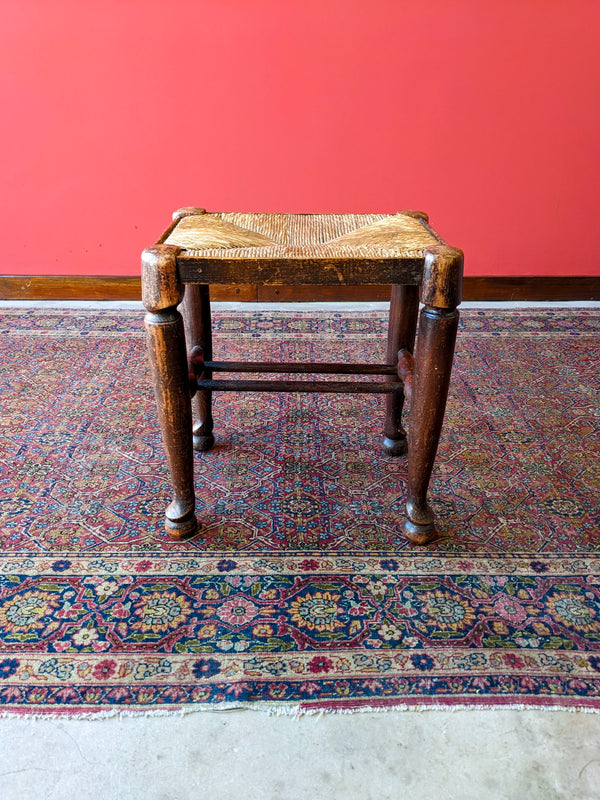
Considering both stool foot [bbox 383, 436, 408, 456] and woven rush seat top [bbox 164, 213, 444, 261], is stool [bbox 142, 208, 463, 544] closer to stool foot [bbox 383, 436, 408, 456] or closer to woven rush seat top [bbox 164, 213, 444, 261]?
woven rush seat top [bbox 164, 213, 444, 261]

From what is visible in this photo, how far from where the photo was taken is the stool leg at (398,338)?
1.72 m

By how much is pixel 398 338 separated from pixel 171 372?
69 centimetres

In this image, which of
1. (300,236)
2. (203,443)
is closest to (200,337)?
(203,443)

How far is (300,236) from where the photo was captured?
1.61 meters

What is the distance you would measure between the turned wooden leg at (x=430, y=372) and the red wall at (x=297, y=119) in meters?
1.82

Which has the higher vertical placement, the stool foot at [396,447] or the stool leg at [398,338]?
the stool leg at [398,338]

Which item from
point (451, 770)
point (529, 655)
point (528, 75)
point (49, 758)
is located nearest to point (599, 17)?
point (528, 75)

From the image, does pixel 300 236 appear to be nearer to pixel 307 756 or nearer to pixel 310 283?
pixel 310 283

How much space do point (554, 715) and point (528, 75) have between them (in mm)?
2674

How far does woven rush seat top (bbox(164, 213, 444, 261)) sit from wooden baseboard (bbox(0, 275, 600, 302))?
134 cm

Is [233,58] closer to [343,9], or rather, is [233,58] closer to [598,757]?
[343,9]

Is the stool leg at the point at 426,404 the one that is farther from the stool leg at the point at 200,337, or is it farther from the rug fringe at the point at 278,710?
the stool leg at the point at 200,337

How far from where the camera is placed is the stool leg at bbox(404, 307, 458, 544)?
1299mm

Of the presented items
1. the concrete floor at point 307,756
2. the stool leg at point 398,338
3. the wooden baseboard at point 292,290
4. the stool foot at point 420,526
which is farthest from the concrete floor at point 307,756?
the wooden baseboard at point 292,290
